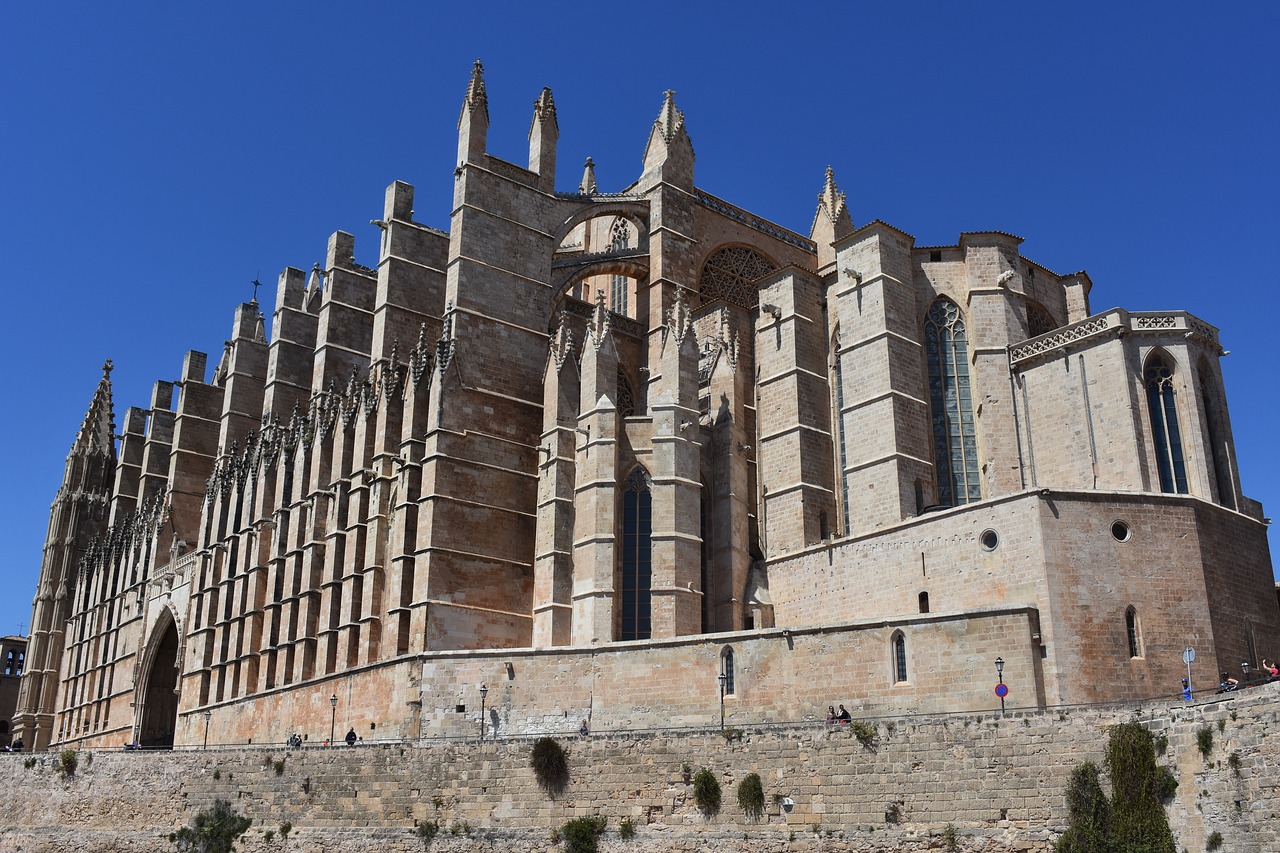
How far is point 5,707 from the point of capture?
203ft

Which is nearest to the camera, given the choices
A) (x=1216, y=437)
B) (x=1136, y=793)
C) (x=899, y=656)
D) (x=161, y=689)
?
(x=1136, y=793)

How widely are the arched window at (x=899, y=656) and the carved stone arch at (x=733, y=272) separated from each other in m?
15.4

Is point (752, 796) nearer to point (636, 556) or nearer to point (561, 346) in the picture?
point (636, 556)

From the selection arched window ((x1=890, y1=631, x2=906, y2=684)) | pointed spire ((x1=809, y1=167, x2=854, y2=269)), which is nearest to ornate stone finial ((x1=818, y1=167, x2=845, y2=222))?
pointed spire ((x1=809, y1=167, x2=854, y2=269))

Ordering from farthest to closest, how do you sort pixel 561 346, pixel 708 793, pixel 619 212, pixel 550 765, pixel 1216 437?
pixel 619 212, pixel 561 346, pixel 1216 437, pixel 550 765, pixel 708 793

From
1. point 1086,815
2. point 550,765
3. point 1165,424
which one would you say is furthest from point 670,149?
point 1086,815

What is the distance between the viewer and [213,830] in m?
27.1

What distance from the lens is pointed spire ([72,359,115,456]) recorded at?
5794cm

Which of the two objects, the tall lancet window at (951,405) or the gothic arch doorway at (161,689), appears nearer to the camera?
the tall lancet window at (951,405)

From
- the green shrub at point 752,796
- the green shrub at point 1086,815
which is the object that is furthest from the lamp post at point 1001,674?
the green shrub at point 752,796

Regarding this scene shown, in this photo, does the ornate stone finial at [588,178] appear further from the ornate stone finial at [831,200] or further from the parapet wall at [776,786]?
the parapet wall at [776,786]

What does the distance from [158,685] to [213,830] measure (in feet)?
68.8

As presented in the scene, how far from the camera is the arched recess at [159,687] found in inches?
1790

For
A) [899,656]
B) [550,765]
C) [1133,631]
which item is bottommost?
[550,765]
